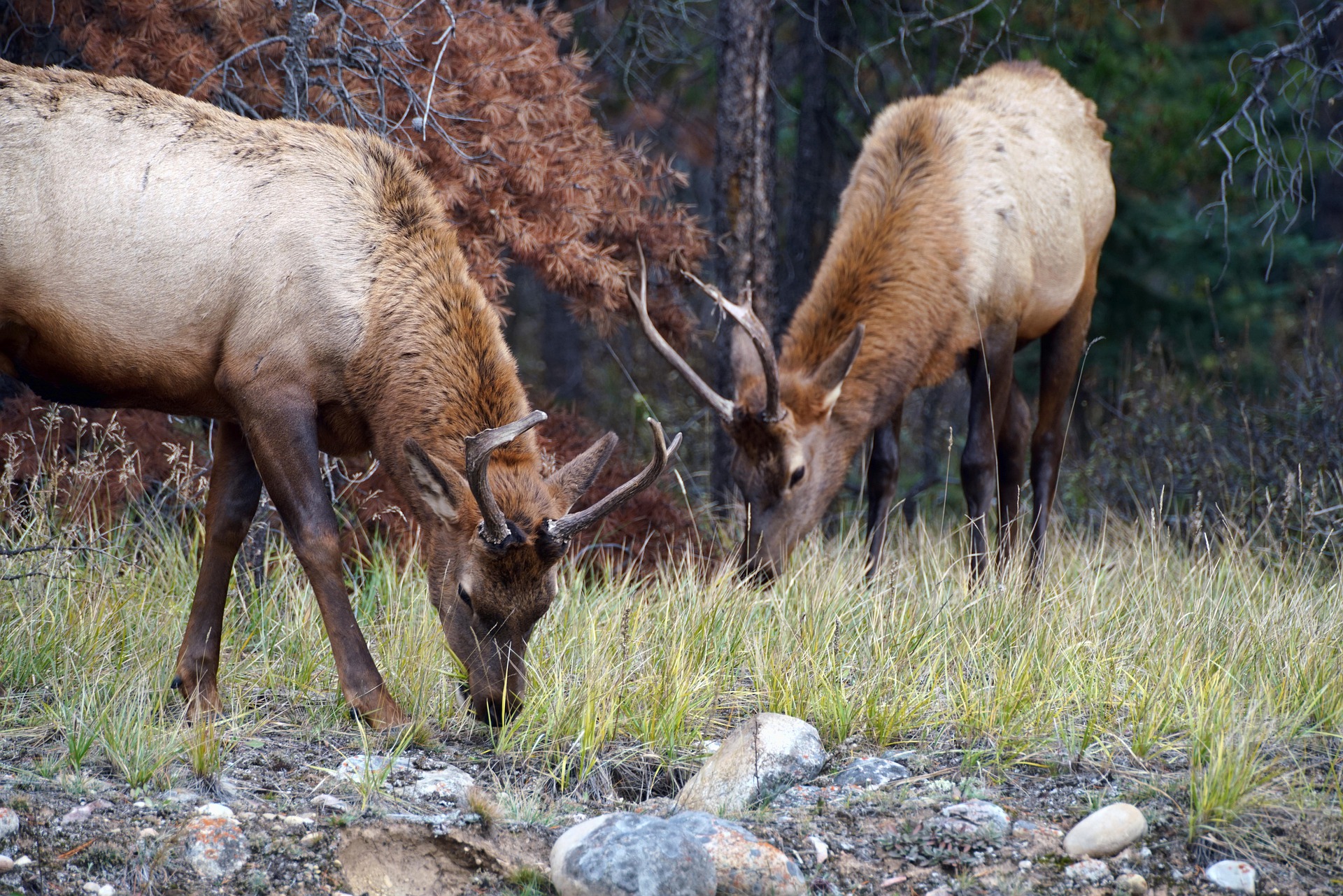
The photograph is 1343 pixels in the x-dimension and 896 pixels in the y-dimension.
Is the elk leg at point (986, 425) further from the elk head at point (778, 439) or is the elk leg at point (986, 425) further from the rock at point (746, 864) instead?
the rock at point (746, 864)

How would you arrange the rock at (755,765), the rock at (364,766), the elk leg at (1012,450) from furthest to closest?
the elk leg at (1012,450) → the rock at (755,765) → the rock at (364,766)

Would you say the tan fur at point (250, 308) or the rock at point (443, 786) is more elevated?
the tan fur at point (250, 308)

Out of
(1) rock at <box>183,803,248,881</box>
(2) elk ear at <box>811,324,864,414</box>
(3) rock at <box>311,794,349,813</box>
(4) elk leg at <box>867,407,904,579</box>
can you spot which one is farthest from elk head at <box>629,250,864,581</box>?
(1) rock at <box>183,803,248,881</box>

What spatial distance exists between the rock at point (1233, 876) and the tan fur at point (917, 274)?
9.61 ft

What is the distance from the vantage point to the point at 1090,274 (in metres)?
7.56

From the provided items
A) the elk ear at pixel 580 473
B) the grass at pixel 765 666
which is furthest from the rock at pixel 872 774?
the elk ear at pixel 580 473

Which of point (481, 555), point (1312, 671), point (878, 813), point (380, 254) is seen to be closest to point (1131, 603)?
point (1312, 671)

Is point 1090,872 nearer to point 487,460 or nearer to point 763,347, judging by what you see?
point 487,460

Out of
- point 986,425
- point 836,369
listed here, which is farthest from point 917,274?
point 986,425

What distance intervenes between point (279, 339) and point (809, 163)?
5.96 metres

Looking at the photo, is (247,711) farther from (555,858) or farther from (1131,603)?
(1131,603)

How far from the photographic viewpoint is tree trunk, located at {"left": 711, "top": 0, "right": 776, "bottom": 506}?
754 centimetres

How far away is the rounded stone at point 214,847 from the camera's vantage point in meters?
3.34

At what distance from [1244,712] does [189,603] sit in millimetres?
4090
